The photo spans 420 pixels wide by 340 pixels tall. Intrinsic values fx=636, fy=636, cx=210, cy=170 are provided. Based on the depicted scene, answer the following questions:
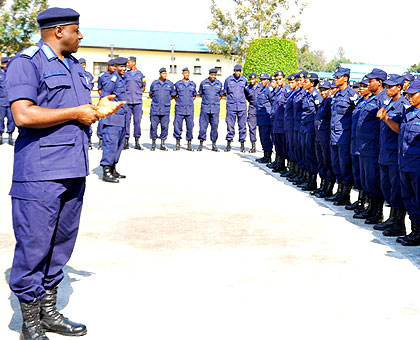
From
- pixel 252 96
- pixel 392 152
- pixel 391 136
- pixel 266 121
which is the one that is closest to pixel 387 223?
pixel 392 152

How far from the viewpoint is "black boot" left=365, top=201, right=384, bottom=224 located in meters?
7.80

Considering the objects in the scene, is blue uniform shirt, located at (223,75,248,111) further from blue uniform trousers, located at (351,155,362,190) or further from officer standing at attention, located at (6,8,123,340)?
officer standing at attention, located at (6,8,123,340)

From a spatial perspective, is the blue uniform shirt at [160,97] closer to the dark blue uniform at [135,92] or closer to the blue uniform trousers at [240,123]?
the dark blue uniform at [135,92]

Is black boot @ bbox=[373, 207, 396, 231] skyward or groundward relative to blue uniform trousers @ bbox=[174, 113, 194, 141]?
skyward

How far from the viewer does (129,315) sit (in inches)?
176

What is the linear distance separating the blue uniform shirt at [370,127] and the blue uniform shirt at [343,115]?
887 mm

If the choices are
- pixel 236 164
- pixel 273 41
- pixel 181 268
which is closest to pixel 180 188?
pixel 236 164

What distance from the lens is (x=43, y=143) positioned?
3.83 meters

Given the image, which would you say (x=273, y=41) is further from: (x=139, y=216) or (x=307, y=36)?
(x=139, y=216)

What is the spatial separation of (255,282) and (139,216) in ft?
9.76

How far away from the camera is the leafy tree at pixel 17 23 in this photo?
95.1 ft

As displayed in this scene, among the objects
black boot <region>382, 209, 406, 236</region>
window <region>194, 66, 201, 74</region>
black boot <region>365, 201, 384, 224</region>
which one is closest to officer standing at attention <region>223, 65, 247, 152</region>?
black boot <region>365, 201, 384, 224</region>

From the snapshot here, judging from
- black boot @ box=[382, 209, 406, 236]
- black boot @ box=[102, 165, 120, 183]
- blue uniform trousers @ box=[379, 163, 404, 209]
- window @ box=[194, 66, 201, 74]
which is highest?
blue uniform trousers @ box=[379, 163, 404, 209]

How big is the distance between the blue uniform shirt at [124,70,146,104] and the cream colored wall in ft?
123
